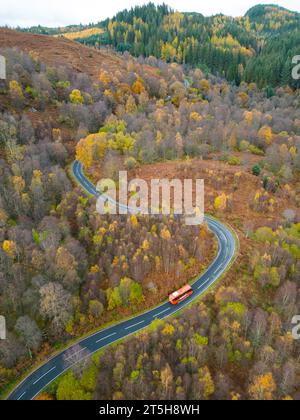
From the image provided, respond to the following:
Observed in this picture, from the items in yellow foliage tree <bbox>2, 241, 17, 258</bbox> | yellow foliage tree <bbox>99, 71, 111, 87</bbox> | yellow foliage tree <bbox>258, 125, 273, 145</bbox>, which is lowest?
yellow foliage tree <bbox>2, 241, 17, 258</bbox>

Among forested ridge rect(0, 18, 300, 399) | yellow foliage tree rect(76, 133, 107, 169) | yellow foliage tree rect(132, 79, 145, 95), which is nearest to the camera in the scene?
forested ridge rect(0, 18, 300, 399)

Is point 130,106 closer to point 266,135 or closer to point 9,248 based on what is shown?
point 266,135

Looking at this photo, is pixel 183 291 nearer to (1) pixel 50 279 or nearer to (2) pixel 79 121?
(1) pixel 50 279

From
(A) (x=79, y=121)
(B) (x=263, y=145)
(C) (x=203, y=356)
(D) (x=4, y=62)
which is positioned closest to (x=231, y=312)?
(C) (x=203, y=356)

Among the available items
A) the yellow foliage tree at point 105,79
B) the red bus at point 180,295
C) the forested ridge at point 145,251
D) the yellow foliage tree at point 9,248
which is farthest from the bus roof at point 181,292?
the yellow foliage tree at point 105,79

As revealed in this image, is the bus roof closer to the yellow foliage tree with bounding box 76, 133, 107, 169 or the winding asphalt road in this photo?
the winding asphalt road

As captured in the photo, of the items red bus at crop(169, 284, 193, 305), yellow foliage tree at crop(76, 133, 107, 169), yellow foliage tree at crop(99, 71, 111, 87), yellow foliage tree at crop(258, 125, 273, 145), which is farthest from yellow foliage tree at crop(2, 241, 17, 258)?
yellow foliage tree at crop(99, 71, 111, 87)
